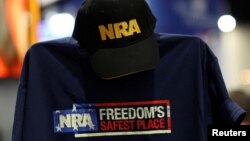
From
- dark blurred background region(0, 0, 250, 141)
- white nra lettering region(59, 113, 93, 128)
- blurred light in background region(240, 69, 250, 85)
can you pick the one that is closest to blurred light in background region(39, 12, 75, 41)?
dark blurred background region(0, 0, 250, 141)

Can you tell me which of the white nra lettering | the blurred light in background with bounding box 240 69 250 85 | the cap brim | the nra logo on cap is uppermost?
the blurred light in background with bounding box 240 69 250 85

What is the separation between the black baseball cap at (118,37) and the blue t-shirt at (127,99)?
2.5 inches

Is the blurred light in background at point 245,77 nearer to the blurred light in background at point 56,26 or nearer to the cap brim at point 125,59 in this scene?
the blurred light in background at point 56,26

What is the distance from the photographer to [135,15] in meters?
0.96

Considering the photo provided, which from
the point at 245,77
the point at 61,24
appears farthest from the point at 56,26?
the point at 245,77

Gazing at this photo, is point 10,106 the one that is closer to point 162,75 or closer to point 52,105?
point 52,105

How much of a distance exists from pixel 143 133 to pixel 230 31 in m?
1.11

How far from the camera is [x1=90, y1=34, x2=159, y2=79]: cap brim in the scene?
952mm

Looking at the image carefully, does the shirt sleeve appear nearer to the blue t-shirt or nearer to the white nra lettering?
the blue t-shirt

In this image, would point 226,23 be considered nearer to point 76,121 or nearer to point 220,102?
point 220,102

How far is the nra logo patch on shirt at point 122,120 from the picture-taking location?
1.02 metres

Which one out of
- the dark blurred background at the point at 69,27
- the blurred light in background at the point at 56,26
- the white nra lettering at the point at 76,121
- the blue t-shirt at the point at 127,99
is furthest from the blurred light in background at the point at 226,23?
the white nra lettering at the point at 76,121

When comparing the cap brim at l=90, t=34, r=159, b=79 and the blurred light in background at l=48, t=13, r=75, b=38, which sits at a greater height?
the blurred light in background at l=48, t=13, r=75, b=38

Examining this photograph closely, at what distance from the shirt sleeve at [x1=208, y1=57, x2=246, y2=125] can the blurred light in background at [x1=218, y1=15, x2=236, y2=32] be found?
990 millimetres
